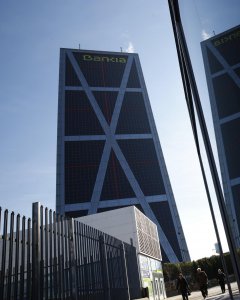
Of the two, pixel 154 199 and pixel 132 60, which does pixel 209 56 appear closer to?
pixel 154 199

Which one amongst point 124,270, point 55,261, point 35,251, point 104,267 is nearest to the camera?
point 35,251

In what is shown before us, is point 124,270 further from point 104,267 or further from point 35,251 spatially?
point 35,251

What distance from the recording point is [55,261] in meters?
5.11

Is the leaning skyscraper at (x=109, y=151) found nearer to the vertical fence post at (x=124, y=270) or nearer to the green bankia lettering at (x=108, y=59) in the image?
the green bankia lettering at (x=108, y=59)

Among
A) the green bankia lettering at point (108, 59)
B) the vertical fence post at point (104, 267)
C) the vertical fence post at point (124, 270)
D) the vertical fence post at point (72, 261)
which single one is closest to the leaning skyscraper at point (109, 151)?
the green bankia lettering at point (108, 59)

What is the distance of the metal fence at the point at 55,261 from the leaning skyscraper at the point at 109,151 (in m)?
54.2

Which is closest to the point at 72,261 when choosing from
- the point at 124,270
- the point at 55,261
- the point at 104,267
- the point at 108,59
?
the point at 55,261

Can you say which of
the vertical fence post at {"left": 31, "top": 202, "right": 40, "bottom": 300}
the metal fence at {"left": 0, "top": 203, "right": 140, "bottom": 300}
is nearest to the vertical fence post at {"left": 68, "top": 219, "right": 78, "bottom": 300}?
the metal fence at {"left": 0, "top": 203, "right": 140, "bottom": 300}

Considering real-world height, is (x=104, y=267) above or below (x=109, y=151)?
below

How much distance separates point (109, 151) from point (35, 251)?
63.0 meters

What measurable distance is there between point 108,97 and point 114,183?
2280 centimetres

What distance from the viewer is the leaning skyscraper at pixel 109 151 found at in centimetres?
6344

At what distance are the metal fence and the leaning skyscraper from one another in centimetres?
5425

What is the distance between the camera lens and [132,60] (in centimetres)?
8675
